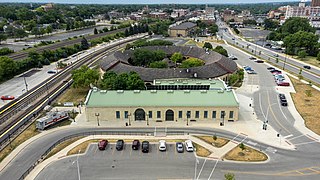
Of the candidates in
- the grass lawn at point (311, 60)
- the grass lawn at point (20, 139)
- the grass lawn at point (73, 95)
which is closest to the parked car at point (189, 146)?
the grass lawn at point (20, 139)

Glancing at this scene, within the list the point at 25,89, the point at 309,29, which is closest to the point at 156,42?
the point at 25,89

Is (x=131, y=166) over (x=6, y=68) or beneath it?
beneath

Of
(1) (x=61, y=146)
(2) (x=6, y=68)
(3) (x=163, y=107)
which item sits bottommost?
(1) (x=61, y=146)

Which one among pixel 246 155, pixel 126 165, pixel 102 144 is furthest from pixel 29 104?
pixel 246 155

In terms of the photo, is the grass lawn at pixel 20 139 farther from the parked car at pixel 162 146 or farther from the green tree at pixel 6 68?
the green tree at pixel 6 68

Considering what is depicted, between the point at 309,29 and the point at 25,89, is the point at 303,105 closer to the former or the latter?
the point at 25,89

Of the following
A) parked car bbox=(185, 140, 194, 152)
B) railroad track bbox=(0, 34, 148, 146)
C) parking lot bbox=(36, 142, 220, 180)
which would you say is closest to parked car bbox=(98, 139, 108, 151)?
parking lot bbox=(36, 142, 220, 180)

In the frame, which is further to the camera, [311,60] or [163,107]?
[311,60]

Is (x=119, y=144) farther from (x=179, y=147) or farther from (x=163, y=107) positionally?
(x=163, y=107)

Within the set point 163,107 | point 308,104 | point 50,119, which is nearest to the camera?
point 50,119
